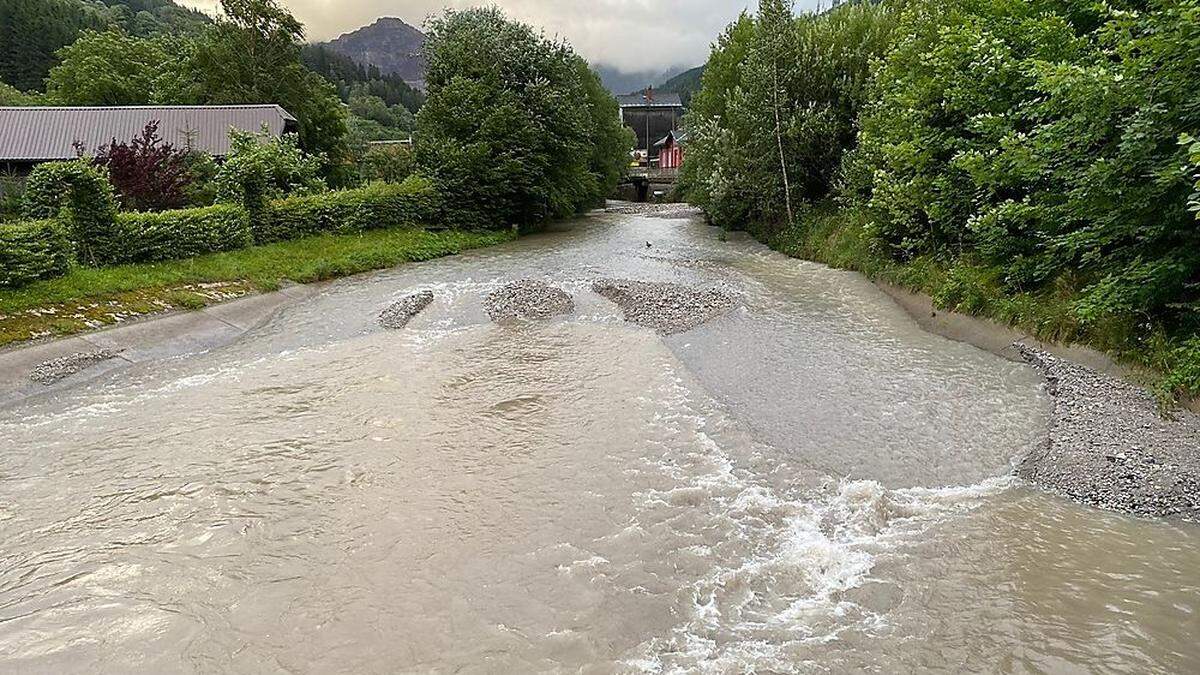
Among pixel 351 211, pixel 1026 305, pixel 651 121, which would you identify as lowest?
pixel 1026 305

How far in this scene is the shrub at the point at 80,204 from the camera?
1711 centimetres

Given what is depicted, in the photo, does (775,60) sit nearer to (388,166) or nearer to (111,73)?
(388,166)

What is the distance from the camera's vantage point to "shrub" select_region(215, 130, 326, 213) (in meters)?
23.3

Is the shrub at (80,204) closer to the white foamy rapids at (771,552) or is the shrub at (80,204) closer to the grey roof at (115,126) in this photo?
the white foamy rapids at (771,552)

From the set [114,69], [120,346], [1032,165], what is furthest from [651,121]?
[1032,165]

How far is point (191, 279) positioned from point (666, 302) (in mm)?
13112

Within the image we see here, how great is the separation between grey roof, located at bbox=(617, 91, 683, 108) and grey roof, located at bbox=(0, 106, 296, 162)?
277 feet

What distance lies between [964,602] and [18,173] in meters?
47.0

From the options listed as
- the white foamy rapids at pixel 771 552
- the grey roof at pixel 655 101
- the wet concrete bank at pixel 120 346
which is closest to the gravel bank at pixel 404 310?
the wet concrete bank at pixel 120 346

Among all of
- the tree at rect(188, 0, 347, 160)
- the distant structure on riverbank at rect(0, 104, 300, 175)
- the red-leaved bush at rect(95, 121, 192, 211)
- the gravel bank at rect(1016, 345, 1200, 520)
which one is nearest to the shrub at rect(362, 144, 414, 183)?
the tree at rect(188, 0, 347, 160)

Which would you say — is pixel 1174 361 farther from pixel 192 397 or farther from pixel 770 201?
pixel 770 201

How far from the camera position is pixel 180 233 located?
20156 mm

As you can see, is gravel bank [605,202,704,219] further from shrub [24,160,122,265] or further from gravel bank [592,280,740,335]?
shrub [24,160,122,265]

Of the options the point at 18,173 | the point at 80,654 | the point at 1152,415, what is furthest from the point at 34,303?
the point at 18,173
